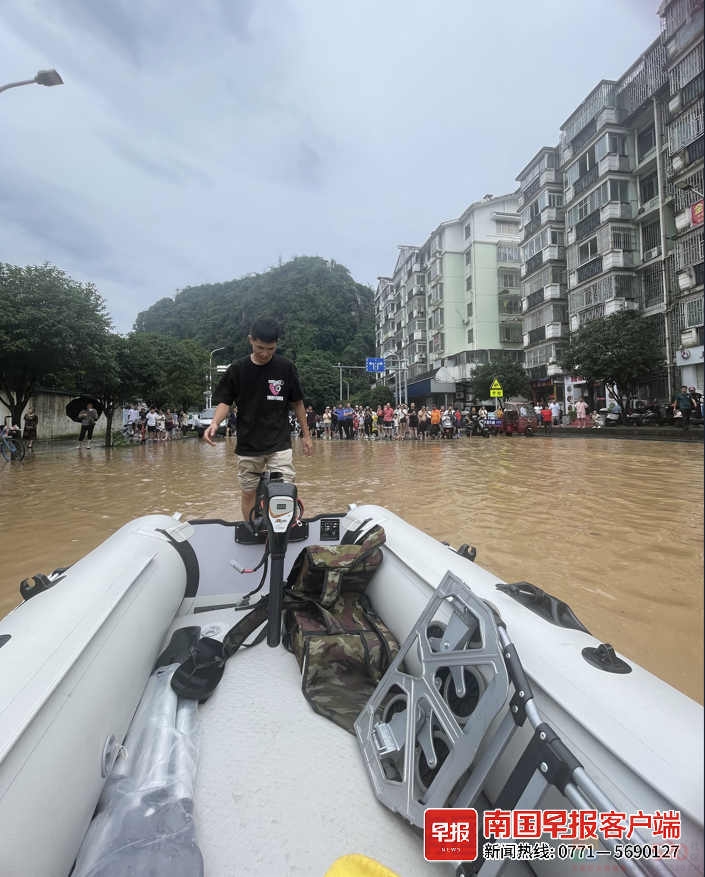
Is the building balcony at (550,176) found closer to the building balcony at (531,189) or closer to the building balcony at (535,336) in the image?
the building balcony at (531,189)

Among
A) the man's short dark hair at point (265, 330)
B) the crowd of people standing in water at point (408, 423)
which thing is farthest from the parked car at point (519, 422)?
the man's short dark hair at point (265, 330)

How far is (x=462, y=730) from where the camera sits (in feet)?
4.32

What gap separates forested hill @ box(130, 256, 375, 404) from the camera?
64.8 metres

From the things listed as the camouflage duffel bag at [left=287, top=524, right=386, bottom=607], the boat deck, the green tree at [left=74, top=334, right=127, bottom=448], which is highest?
the green tree at [left=74, top=334, right=127, bottom=448]

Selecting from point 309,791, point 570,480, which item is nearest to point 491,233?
point 570,480

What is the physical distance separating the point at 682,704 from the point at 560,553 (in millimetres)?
3178

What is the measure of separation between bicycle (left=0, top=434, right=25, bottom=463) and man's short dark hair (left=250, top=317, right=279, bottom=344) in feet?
40.4

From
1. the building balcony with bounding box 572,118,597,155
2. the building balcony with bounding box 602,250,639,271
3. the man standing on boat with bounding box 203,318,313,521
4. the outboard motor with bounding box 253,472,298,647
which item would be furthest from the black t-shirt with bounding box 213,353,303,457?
the building balcony with bounding box 572,118,597,155

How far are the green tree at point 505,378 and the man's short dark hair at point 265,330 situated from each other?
103 feet

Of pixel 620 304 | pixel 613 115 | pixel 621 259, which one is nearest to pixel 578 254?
pixel 621 259

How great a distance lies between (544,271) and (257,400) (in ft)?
118

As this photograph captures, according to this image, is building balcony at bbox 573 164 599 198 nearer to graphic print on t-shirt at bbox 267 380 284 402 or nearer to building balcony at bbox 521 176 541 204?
building balcony at bbox 521 176 541 204

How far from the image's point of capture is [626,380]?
22.5m

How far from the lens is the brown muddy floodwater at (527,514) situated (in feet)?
3.71
